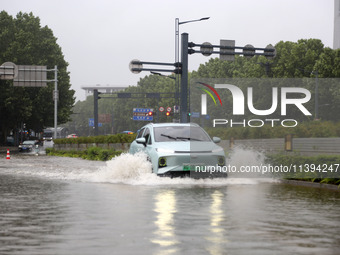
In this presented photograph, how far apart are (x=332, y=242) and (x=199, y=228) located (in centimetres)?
195

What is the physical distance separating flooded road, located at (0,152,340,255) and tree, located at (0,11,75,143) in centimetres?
4873

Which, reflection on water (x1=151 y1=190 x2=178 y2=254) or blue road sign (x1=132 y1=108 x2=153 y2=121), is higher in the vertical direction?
blue road sign (x1=132 y1=108 x2=153 y2=121)

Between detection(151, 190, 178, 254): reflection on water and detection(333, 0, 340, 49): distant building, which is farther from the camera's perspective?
detection(333, 0, 340, 49): distant building

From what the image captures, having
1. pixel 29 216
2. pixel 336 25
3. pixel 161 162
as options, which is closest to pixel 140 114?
pixel 336 25

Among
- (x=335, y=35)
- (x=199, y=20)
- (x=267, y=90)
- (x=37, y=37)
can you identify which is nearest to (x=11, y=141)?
(x=37, y=37)

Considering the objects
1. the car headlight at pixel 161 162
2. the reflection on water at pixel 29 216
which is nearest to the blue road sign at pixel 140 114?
the car headlight at pixel 161 162

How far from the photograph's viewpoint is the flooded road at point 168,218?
25.4 feet

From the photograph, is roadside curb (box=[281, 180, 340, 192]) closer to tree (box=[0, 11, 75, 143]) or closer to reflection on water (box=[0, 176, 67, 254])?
reflection on water (box=[0, 176, 67, 254])

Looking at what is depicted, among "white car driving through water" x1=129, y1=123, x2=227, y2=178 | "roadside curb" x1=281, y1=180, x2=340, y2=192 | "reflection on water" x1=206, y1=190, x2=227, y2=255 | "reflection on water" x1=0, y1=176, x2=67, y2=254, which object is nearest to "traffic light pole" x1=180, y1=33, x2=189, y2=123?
"white car driving through water" x1=129, y1=123, x2=227, y2=178

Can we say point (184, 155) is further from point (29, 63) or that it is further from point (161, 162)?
point (29, 63)

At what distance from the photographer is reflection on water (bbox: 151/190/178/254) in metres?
Result: 7.80

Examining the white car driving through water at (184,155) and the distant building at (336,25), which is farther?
the distant building at (336,25)

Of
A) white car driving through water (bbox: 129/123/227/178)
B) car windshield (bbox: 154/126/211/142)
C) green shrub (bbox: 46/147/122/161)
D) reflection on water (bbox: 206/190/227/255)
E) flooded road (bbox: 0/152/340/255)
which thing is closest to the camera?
reflection on water (bbox: 206/190/227/255)

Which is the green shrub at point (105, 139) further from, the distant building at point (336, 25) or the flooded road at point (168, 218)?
the distant building at point (336, 25)
